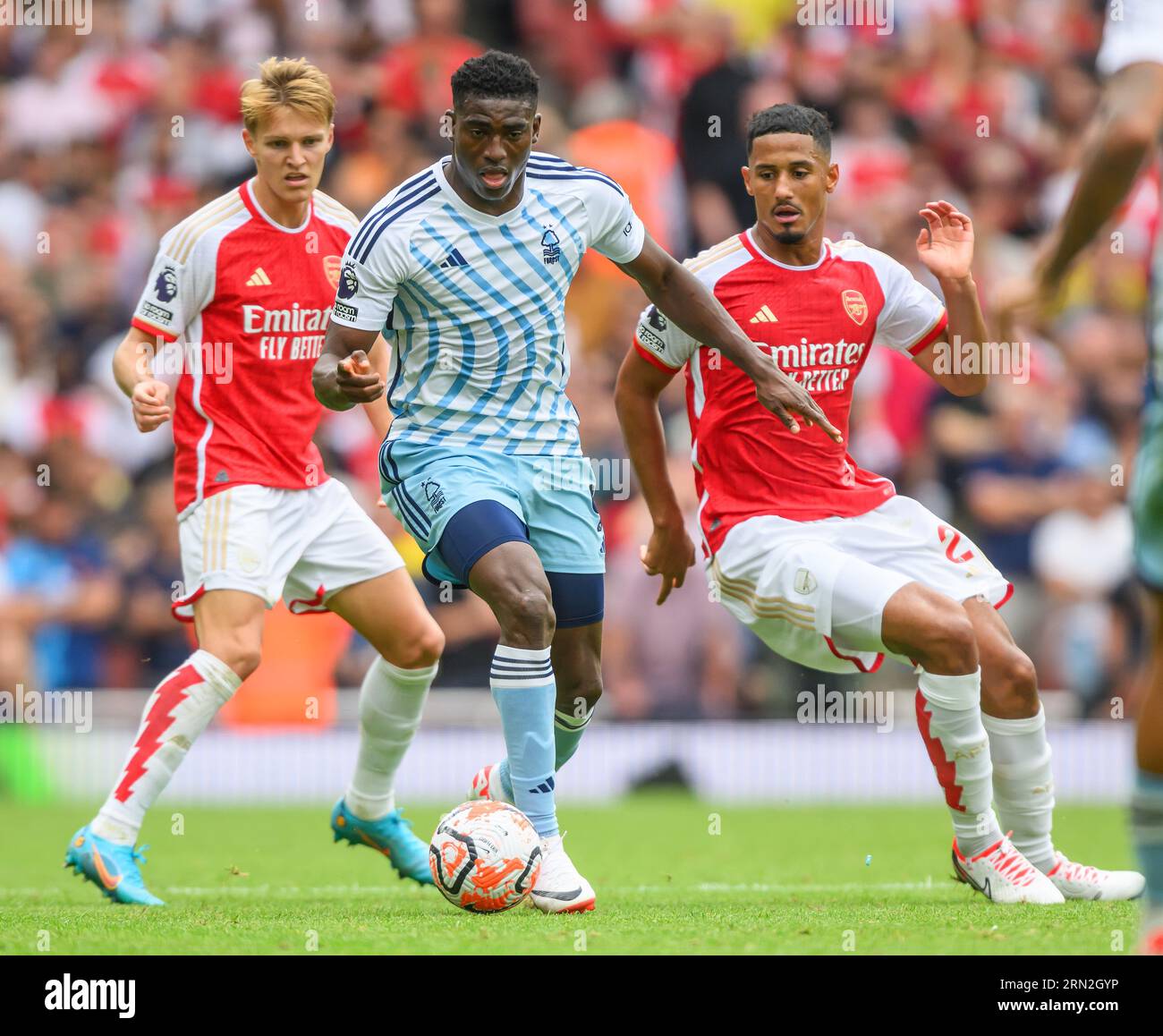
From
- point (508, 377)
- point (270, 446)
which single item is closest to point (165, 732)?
point (270, 446)

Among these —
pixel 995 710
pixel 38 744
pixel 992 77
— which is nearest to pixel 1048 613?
pixel 992 77

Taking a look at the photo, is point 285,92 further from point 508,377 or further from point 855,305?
point 855,305

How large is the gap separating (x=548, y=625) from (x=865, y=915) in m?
1.44

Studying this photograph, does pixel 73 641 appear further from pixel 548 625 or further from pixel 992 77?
pixel 992 77

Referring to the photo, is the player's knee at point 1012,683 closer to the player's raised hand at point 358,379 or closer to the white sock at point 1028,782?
the white sock at point 1028,782

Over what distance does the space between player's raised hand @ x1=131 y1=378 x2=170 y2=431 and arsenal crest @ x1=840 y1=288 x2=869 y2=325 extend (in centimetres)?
263

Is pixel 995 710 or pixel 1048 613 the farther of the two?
pixel 1048 613

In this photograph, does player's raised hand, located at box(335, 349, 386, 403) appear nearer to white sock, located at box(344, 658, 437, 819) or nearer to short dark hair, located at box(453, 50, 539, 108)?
short dark hair, located at box(453, 50, 539, 108)

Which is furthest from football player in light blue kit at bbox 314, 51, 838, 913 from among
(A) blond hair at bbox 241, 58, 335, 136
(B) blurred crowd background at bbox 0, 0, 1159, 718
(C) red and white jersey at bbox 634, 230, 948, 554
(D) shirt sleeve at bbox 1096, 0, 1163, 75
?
(B) blurred crowd background at bbox 0, 0, 1159, 718

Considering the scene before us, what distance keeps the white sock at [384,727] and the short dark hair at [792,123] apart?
2.52 m

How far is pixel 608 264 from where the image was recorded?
46.8ft

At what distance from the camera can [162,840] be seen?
990 cm

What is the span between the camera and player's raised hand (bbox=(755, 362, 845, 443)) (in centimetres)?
645

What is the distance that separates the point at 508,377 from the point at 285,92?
1.67 m
